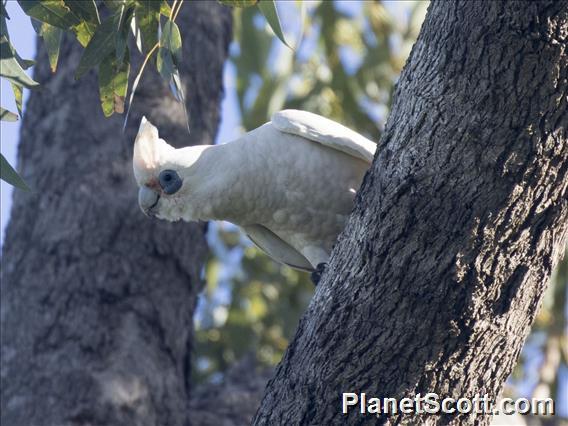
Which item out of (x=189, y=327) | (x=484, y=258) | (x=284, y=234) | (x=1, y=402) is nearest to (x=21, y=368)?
(x=1, y=402)

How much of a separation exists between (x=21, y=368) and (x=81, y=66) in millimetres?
1390

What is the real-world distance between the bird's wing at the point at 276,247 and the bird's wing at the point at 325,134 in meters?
0.41

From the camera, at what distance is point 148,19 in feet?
6.83

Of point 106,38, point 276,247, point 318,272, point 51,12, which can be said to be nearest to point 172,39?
point 106,38

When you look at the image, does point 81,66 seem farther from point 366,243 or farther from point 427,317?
point 427,317

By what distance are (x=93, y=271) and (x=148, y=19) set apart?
1290 millimetres

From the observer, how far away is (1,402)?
2986mm

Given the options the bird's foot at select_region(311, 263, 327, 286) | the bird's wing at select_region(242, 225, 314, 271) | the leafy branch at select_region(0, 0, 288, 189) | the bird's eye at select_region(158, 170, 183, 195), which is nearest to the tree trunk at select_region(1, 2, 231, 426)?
the bird's wing at select_region(242, 225, 314, 271)

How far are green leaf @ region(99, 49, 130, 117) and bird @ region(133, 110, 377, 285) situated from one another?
1.88 ft

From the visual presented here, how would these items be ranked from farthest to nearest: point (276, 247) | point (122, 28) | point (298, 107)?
point (298, 107) → point (276, 247) → point (122, 28)

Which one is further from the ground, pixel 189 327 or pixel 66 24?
pixel 66 24

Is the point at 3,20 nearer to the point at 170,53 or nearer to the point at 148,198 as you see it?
the point at 170,53

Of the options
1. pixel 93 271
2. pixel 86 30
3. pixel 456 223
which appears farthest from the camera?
pixel 93 271

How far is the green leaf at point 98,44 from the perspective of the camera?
6.61 feet
